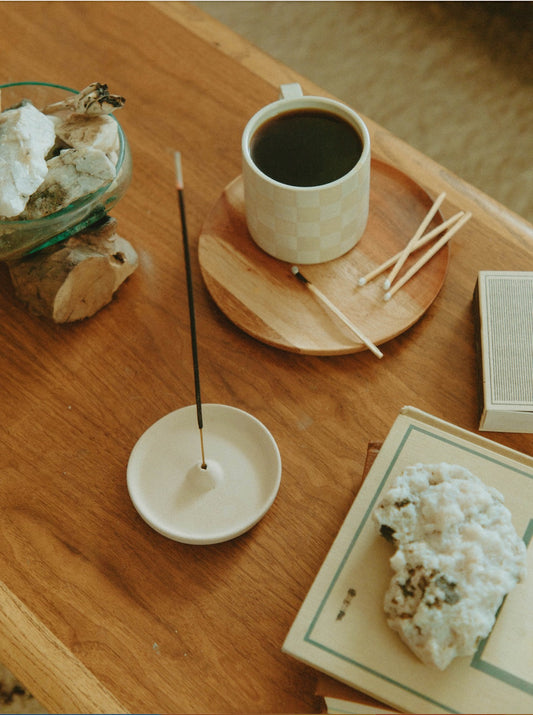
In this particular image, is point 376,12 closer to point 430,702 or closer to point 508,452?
point 508,452

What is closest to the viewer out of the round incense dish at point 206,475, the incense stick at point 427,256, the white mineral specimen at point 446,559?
the white mineral specimen at point 446,559

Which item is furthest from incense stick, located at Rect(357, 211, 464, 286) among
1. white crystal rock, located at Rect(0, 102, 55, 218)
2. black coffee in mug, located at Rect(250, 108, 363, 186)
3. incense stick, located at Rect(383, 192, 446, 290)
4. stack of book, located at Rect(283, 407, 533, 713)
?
white crystal rock, located at Rect(0, 102, 55, 218)

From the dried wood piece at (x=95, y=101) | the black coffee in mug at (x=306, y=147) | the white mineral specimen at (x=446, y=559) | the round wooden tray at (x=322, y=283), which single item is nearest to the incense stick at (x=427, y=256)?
the round wooden tray at (x=322, y=283)

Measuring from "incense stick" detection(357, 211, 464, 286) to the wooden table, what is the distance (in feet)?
0.10

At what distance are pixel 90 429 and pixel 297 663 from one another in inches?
11.9

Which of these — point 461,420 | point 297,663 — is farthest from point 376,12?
point 297,663

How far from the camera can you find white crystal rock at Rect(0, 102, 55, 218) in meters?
0.64

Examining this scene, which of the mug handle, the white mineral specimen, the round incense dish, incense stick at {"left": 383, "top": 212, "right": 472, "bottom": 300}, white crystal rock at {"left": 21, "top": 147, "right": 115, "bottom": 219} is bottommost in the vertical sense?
the round incense dish

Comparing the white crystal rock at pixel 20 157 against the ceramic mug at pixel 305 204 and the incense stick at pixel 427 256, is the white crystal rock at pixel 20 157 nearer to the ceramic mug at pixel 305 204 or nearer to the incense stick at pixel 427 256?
the ceramic mug at pixel 305 204

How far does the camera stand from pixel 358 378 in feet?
2.37

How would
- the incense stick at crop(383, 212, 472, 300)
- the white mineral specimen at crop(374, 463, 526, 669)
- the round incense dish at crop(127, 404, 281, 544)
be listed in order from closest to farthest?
the white mineral specimen at crop(374, 463, 526, 669), the round incense dish at crop(127, 404, 281, 544), the incense stick at crop(383, 212, 472, 300)

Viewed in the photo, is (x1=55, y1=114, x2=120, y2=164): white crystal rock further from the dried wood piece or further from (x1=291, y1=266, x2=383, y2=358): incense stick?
(x1=291, y1=266, x2=383, y2=358): incense stick

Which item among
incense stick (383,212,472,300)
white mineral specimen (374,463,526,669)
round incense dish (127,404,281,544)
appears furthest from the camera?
incense stick (383,212,472,300)

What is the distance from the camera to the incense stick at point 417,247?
748mm
